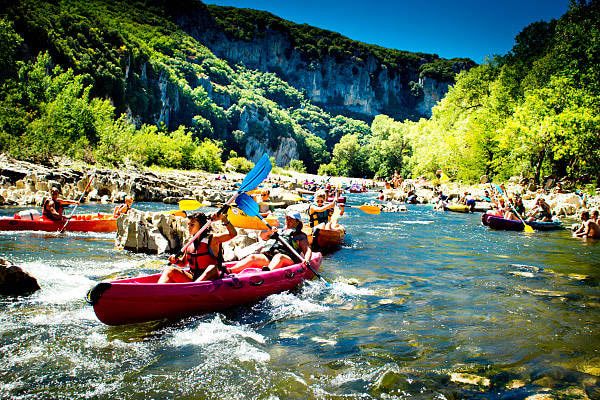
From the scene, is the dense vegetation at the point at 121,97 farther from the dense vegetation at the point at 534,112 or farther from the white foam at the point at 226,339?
the dense vegetation at the point at 534,112

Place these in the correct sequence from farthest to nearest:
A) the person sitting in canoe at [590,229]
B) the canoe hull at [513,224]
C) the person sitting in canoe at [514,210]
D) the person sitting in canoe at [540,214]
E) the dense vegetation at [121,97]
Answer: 1. the dense vegetation at [121,97]
2. the person sitting in canoe at [514,210]
3. the person sitting in canoe at [540,214]
4. the canoe hull at [513,224]
5. the person sitting in canoe at [590,229]

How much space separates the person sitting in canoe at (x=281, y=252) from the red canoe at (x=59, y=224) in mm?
6920

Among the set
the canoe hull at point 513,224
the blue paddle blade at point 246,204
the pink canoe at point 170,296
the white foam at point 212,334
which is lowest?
the white foam at point 212,334

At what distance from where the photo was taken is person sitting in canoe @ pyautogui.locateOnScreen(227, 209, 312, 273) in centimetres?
617

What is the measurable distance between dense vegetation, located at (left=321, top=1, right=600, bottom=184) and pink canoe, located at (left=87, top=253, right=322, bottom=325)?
66.5 ft

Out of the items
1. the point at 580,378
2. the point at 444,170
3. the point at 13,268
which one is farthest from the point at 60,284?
the point at 444,170

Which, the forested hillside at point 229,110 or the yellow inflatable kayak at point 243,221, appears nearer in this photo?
the yellow inflatable kayak at point 243,221

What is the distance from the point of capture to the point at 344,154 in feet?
248

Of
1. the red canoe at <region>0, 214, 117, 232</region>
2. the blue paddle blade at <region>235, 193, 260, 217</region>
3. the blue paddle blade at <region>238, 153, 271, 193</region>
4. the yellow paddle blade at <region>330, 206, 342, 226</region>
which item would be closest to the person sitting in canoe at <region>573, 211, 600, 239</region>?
the yellow paddle blade at <region>330, 206, 342, 226</region>

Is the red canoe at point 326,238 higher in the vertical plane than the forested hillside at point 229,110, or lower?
lower

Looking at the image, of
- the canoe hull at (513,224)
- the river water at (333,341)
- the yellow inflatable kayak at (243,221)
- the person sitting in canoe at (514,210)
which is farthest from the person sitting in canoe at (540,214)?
the yellow inflatable kayak at (243,221)

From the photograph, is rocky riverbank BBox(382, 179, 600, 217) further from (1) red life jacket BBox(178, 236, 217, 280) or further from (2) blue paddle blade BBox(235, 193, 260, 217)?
(1) red life jacket BBox(178, 236, 217, 280)

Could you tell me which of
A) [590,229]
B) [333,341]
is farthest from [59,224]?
[590,229]

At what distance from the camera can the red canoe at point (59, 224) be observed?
10391mm
